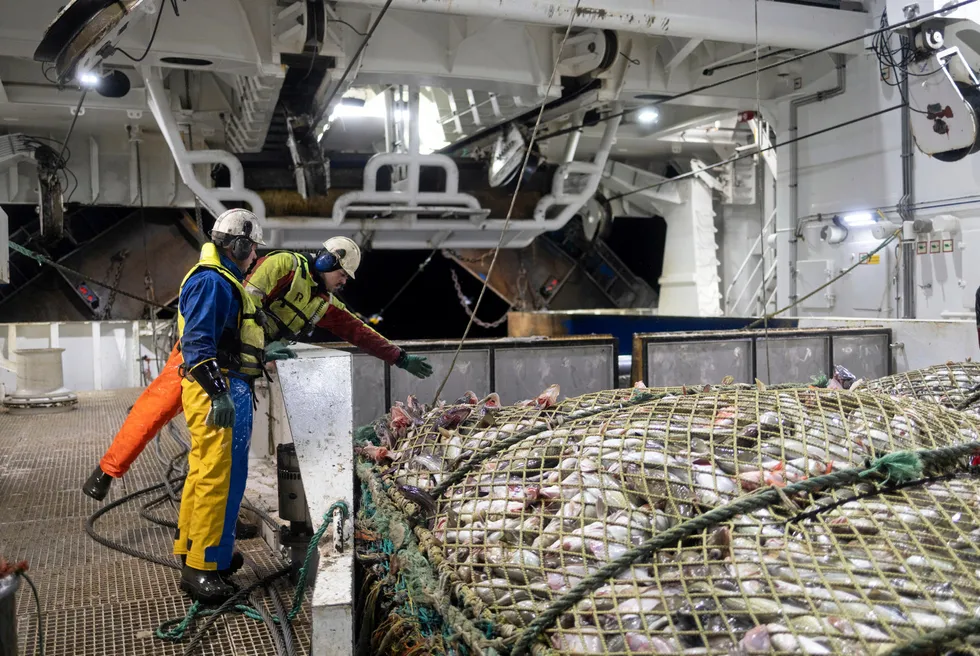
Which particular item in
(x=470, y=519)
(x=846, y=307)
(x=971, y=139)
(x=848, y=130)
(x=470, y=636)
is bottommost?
(x=470, y=636)

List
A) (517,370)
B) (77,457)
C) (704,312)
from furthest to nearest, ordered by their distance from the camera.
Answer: (704,312) → (517,370) → (77,457)

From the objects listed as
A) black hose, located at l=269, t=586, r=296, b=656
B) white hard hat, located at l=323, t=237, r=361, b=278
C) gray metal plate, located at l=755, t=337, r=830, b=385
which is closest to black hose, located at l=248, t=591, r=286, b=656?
black hose, located at l=269, t=586, r=296, b=656

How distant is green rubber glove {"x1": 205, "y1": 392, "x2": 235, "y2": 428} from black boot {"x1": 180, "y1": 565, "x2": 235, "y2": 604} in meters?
0.63

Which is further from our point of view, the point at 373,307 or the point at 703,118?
the point at 373,307

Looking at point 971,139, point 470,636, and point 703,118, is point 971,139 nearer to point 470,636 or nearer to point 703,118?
point 703,118

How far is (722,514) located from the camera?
7.46 ft

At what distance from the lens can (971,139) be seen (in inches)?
254

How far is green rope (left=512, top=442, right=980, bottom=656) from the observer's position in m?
2.17

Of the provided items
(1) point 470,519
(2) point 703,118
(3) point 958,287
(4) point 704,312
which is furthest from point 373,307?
(1) point 470,519

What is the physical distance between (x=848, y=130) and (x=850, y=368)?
306cm

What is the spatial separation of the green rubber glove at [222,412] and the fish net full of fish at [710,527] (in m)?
0.76

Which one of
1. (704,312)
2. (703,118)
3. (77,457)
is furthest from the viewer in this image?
(704,312)

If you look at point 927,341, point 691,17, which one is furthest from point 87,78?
point 927,341

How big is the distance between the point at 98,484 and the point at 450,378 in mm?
2820
